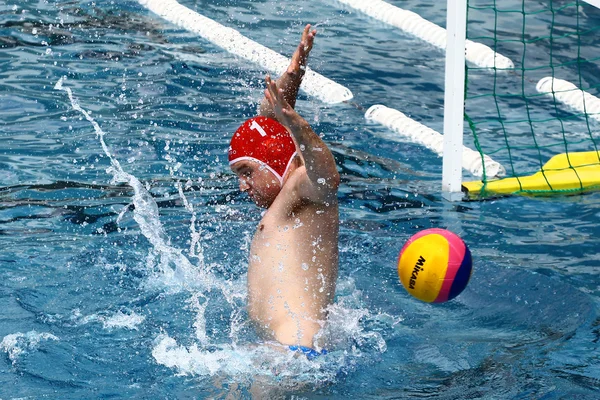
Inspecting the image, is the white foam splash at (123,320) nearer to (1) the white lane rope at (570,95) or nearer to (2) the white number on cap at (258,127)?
(2) the white number on cap at (258,127)

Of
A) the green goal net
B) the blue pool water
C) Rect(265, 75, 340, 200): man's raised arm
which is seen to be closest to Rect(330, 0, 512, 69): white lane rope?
the green goal net

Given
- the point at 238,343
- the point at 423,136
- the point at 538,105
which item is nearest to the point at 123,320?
the point at 238,343

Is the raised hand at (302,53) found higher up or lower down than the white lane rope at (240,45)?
higher up

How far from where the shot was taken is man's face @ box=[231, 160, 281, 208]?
138 inches

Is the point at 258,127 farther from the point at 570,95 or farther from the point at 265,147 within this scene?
the point at 570,95

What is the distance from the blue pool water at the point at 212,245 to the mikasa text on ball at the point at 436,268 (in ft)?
0.96

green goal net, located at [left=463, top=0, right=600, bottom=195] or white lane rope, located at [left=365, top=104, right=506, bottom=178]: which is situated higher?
green goal net, located at [left=463, top=0, right=600, bottom=195]

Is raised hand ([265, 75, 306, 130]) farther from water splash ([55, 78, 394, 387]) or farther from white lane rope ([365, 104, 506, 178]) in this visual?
white lane rope ([365, 104, 506, 178])

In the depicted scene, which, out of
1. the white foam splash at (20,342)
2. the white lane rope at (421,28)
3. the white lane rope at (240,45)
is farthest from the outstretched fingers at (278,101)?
the white lane rope at (421,28)

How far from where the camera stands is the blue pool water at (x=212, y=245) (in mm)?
3449

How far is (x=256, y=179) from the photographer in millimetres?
3541

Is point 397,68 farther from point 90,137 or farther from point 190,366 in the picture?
point 190,366

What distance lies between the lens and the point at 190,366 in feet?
11.4

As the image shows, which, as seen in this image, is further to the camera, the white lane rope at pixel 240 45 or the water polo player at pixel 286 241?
the white lane rope at pixel 240 45
